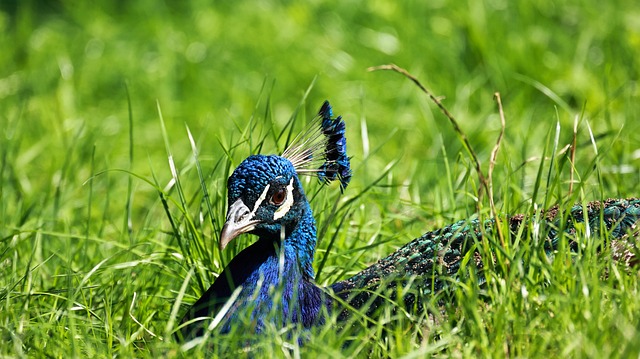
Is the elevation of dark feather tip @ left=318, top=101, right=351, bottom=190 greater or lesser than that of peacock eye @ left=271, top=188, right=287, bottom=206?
greater

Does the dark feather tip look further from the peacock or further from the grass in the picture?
the grass

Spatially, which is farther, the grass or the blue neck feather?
the blue neck feather

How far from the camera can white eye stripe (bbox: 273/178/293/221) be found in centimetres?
300

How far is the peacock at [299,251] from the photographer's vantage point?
9.50 feet

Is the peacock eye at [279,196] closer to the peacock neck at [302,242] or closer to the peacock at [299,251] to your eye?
the peacock at [299,251]

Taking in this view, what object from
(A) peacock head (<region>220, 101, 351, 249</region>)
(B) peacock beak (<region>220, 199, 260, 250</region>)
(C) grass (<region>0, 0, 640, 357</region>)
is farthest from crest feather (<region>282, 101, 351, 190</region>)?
(B) peacock beak (<region>220, 199, 260, 250</region>)

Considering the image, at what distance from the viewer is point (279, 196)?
299 centimetres

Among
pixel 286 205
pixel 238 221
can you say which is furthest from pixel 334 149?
pixel 238 221

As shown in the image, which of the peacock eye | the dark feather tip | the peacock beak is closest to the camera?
the peacock beak

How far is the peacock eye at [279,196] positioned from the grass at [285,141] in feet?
1.13

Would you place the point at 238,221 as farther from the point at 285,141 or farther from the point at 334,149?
the point at 285,141

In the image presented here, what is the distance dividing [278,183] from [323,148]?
320mm

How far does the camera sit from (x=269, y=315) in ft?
9.30

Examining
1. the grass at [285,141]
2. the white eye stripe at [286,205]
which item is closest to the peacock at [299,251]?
the white eye stripe at [286,205]
